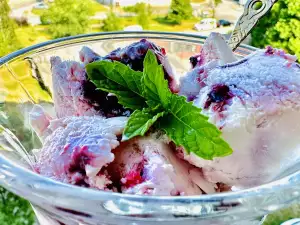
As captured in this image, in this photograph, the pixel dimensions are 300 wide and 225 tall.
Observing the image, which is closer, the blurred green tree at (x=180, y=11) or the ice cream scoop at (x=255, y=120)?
the ice cream scoop at (x=255, y=120)

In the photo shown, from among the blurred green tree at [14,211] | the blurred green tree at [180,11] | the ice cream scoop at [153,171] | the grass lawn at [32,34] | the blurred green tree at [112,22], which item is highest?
the ice cream scoop at [153,171]

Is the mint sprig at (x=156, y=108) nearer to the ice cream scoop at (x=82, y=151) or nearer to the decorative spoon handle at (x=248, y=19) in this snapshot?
the ice cream scoop at (x=82, y=151)

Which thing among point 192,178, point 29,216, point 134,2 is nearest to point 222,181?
point 192,178

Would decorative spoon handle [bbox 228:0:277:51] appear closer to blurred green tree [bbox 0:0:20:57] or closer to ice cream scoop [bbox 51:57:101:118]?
ice cream scoop [bbox 51:57:101:118]

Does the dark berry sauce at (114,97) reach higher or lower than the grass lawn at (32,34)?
higher

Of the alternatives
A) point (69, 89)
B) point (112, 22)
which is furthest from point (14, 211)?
point (112, 22)

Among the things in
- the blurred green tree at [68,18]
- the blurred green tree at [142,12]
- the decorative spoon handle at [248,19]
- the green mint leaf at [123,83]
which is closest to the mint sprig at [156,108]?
the green mint leaf at [123,83]
